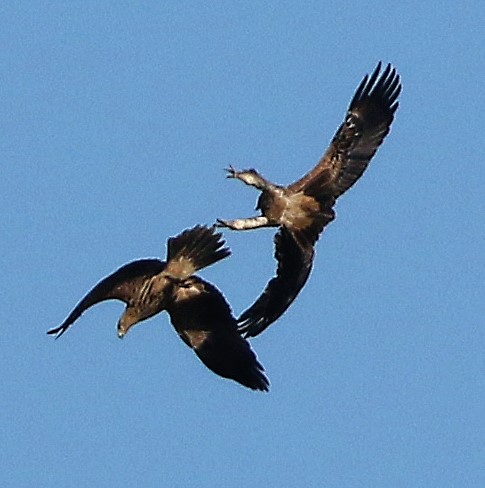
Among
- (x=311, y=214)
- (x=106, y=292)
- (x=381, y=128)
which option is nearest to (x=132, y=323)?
(x=106, y=292)

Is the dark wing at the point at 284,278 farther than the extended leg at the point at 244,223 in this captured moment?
Yes

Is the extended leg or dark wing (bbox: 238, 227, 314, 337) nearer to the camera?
the extended leg

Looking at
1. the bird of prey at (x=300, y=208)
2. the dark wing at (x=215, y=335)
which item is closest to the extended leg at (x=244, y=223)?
the bird of prey at (x=300, y=208)

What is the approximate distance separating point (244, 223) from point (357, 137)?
2051 mm

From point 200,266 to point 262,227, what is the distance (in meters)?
0.75

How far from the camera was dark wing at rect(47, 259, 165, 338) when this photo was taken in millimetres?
20219

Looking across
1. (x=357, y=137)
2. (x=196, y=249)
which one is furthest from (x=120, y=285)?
(x=357, y=137)

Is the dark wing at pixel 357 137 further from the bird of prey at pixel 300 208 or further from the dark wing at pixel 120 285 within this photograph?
the dark wing at pixel 120 285

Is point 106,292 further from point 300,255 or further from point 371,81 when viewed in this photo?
point 371,81

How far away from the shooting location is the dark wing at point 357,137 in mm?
21422

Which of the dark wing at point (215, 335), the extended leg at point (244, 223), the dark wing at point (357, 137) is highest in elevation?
the dark wing at point (357, 137)

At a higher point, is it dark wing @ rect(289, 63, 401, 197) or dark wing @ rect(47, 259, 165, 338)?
dark wing @ rect(289, 63, 401, 197)

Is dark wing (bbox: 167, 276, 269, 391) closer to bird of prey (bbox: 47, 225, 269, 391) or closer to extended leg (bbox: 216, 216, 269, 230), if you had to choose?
bird of prey (bbox: 47, 225, 269, 391)

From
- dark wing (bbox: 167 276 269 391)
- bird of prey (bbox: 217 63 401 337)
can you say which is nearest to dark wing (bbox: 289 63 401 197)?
bird of prey (bbox: 217 63 401 337)
